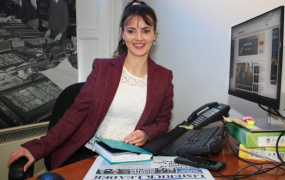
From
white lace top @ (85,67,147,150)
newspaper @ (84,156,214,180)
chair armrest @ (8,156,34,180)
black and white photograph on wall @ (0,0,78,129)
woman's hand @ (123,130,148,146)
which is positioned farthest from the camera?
black and white photograph on wall @ (0,0,78,129)

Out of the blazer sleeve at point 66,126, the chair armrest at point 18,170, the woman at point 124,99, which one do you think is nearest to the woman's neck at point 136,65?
the woman at point 124,99

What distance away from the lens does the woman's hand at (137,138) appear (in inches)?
38.9

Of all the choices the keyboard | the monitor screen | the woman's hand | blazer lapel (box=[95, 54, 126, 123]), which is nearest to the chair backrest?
blazer lapel (box=[95, 54, 126, 123])

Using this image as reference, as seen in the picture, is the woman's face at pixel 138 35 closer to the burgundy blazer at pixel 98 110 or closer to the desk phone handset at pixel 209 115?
the burgundy blazer at pixel 98 110

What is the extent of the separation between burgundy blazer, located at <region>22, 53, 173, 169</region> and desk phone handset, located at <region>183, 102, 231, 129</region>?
0.56 ft

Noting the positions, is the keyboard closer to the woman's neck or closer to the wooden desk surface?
the wooden desk surface

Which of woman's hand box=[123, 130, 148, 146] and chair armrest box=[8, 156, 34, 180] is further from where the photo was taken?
woman's hand box=[123, 130, 148, 146]

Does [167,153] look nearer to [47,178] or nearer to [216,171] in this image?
[216,171]

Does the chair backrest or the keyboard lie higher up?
the chair backrest

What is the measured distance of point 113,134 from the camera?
122 cm

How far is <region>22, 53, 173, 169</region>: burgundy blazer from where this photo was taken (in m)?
1.11

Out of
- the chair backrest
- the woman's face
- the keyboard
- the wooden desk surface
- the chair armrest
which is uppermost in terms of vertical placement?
the woman's face

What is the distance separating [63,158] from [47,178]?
1.70ft

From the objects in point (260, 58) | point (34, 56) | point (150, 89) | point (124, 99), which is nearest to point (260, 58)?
point (260, 58)
